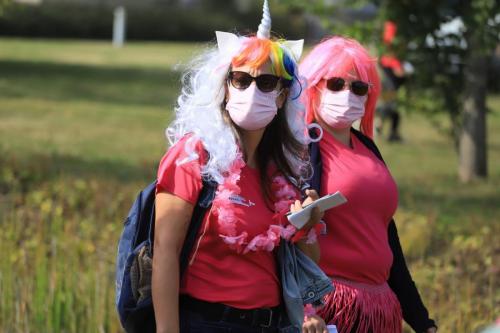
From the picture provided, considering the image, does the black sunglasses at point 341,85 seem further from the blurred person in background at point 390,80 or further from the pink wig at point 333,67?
the blurred person in background at point 390,80

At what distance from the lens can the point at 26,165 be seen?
8344 mm

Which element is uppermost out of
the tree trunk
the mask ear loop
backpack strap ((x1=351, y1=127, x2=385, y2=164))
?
the mask ear loop

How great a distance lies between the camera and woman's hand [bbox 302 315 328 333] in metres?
3.29

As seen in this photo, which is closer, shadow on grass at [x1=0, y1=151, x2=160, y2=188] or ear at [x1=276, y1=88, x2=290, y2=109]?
ear at [x1=276, y1=88, x2=290, y2=109]

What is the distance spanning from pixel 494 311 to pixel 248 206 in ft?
7.98

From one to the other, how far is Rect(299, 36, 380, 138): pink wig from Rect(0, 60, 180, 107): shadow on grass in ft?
34.8

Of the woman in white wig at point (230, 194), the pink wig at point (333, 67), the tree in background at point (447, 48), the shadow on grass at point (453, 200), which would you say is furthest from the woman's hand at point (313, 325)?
the tree in background at point (447, 48)

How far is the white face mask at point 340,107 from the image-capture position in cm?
369

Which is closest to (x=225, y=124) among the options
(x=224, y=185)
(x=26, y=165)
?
(x=224, y=185)

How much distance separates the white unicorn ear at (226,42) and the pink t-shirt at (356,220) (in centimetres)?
62

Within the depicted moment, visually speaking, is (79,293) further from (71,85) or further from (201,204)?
(71,85)

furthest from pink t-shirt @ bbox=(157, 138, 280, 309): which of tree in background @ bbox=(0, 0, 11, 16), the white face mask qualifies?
tree in background @ bbox=(0, 0, 11, 16)

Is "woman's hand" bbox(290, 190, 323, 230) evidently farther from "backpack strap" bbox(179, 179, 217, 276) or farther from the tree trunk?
the tree trunk

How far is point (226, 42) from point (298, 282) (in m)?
0.77
